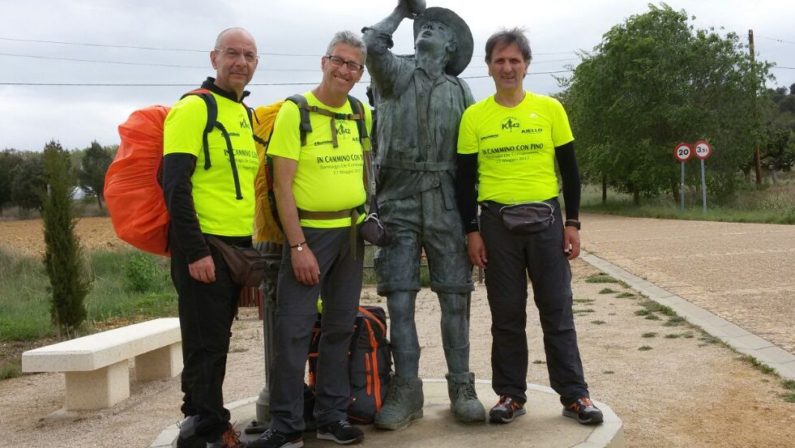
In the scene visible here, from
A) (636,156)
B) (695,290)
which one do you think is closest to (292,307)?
(695,290)

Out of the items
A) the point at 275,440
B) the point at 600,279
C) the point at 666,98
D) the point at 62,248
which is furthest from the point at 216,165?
the point at 666,98

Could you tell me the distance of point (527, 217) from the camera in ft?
12.9

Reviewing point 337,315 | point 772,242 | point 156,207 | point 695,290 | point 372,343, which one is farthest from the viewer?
point 772,242

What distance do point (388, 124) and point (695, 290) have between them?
680 centimetres

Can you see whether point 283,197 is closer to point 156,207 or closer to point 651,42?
point 156,207

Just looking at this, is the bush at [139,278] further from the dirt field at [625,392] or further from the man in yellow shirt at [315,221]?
the man in yellow shirt at [315,221]

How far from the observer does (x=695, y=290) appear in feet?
32.2

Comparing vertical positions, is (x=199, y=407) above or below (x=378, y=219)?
below

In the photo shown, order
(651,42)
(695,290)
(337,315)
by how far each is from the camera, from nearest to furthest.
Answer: (337,315), (695,290), (651,42)

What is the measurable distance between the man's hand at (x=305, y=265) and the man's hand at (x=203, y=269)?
36cm

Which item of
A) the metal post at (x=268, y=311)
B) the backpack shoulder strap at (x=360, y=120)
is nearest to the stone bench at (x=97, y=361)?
the metal post at (x=268, y=311)

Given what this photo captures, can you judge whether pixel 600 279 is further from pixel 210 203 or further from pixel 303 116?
pixel 210 203

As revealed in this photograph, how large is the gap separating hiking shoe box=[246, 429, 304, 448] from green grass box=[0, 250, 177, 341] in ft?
19.6

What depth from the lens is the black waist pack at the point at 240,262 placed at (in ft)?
11.4
